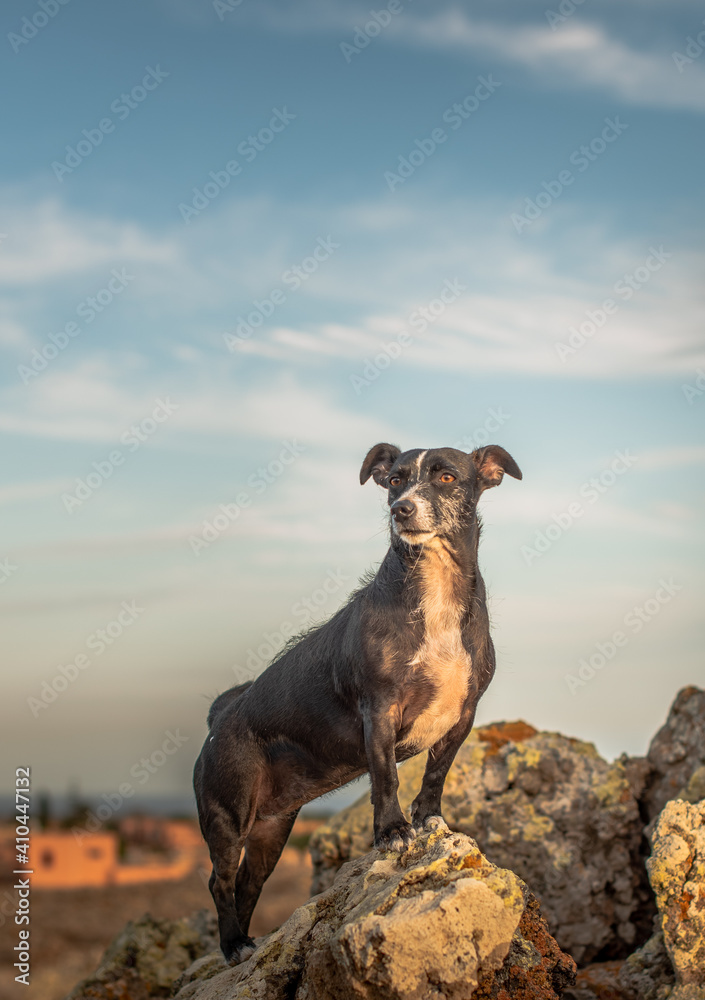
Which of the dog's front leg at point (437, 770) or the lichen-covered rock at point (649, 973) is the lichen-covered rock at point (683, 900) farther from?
the dog's front leg at point (437, 770)

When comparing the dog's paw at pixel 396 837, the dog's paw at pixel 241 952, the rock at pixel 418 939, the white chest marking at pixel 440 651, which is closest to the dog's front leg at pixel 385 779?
the dog's paw at pixel 396 837

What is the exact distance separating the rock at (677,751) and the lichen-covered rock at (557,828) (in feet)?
0.58

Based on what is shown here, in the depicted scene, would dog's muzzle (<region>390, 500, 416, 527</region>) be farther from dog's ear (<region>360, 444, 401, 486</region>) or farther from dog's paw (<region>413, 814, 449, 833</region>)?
dog's paw (<region>413, 814, 449, 833</region>)

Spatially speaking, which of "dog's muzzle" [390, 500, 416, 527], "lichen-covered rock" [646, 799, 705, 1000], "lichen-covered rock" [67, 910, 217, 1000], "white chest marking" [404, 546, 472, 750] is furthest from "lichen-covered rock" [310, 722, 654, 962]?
"dog's muzzle" [390, 500, 416, 527]

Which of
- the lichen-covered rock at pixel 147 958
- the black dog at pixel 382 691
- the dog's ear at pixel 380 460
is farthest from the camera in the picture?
the lichen-covered rock at pixel 147 958

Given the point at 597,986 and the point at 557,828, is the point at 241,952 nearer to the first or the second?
the point at 597,986

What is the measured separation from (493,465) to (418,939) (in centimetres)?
418

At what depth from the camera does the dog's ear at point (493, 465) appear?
334 inches

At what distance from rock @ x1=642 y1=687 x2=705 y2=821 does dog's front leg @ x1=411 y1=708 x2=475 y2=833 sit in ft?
12.4

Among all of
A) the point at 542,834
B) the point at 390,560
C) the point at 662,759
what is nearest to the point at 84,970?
the point at 542,834

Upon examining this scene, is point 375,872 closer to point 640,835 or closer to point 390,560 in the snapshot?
point 390,560

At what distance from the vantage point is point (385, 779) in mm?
7328

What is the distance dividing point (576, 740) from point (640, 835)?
50.6 inches

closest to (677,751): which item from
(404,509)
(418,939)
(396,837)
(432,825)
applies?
(432,825)
